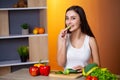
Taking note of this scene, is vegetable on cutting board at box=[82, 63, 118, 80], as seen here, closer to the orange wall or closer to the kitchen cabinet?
the kitchen cabinet

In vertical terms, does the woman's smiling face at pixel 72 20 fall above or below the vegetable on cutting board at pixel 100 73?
above

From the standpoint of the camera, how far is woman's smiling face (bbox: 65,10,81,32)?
232 cm

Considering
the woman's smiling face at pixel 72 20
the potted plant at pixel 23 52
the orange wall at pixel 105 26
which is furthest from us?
the orange wall at pixel 105 26

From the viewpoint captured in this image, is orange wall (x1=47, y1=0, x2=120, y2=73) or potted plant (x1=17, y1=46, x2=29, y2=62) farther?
orange wall (x1=47, y1=0, x2=120, y2=73)

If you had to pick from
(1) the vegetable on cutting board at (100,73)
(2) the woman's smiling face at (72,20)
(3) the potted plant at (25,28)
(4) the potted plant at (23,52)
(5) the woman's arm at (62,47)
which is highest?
(2) the woman's smiling face at (72,20)

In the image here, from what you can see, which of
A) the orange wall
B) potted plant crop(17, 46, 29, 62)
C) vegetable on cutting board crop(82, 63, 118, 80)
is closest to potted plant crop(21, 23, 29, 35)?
potted plant crop(17, 46, 29, 62)

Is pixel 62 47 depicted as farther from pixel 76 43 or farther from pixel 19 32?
pixel 19 32

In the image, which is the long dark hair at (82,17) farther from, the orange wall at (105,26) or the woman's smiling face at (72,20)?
the orange wall at (105,26)

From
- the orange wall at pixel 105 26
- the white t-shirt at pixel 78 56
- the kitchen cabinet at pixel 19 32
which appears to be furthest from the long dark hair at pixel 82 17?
the orange wall at pixel 105 26

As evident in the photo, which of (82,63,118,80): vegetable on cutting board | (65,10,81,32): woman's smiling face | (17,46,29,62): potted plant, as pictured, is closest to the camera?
(82,63,118,80): vegetable on cutting board

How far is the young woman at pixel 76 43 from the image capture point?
2.33 m

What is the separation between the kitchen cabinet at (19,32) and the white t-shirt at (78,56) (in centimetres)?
130

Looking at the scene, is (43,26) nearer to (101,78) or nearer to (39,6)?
(39,6)

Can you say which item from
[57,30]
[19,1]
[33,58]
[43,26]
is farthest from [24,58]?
[57,30]
